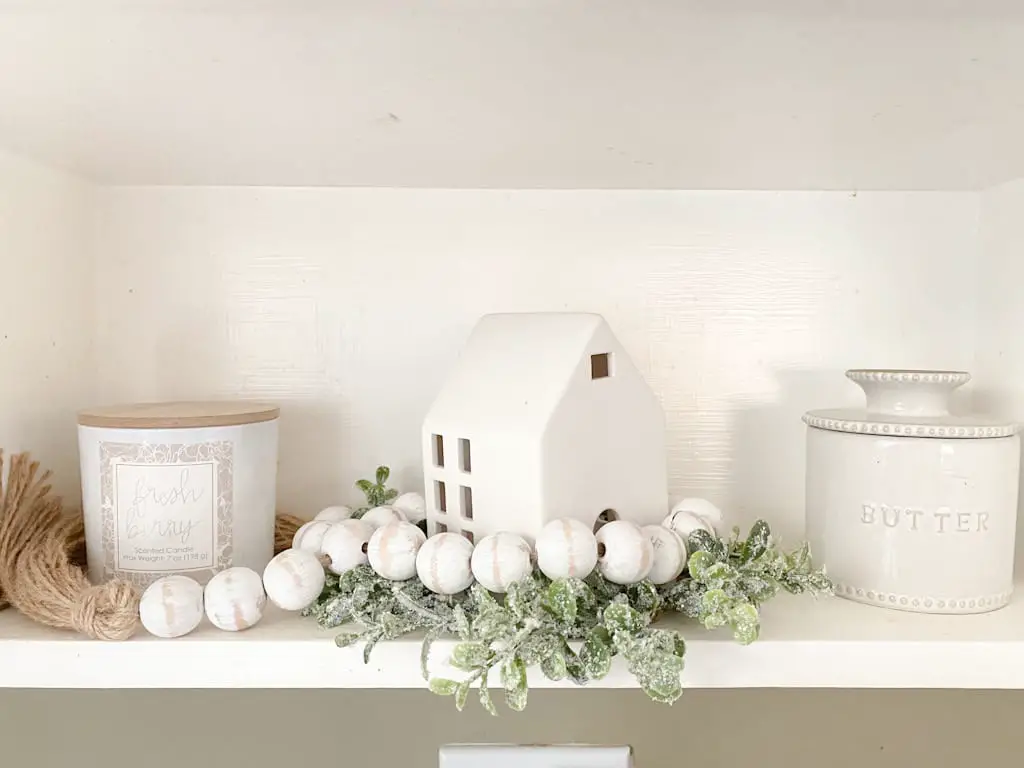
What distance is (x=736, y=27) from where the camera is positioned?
0.36m

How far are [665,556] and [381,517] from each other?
18cm

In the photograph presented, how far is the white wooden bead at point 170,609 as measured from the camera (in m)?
0.42

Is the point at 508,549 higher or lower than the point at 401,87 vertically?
lower

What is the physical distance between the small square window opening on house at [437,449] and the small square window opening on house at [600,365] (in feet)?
0.34

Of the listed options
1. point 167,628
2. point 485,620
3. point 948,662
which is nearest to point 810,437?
point 948,662

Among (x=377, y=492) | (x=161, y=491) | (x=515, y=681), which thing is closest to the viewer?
(x=515, y=681)

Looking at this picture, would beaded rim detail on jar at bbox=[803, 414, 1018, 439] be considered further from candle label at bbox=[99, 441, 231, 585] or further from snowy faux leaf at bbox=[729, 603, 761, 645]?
candle label at bbox=[99, 441, 231, 585]

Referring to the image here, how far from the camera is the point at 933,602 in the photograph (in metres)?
0.48

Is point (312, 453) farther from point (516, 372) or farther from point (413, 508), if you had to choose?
point (516, 372)

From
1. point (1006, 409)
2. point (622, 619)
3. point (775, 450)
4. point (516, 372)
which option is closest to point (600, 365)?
point (516, 372)

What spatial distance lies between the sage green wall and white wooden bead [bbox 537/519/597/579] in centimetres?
30

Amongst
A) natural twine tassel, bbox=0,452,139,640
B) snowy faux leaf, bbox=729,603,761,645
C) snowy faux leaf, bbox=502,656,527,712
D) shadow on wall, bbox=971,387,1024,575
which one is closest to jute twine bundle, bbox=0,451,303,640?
natural twine tassel, bbox=0,452,139,640

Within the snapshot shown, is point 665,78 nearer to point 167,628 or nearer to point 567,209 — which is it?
point 567,209

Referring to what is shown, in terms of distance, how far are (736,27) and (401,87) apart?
0.17 m
